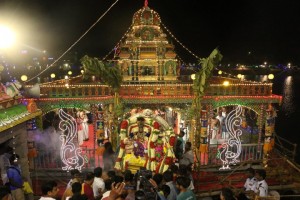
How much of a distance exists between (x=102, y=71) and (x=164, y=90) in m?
3.28

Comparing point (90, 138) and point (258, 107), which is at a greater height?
point (258, 107)

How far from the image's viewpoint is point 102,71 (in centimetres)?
1201

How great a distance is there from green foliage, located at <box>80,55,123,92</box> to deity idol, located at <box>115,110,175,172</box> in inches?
124

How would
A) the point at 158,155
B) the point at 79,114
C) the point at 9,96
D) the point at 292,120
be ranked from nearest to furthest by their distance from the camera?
1. the point at 9,96
2. the point at 158,155
3. the point at 79,114
4. the point at 292,120

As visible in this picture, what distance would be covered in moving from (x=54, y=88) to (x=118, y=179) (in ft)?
27.4

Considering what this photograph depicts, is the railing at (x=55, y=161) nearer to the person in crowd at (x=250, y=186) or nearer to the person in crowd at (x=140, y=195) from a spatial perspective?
the person in crowd at (x=250, y=186)

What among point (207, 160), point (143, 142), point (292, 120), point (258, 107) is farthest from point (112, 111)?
point (292, 120)

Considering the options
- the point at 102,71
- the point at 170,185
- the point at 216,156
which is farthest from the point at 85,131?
the point at 170,185

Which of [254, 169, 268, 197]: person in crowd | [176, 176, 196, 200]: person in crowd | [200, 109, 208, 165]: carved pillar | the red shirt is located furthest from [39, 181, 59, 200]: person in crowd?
[200, 109, 208, 165]: carved pillar

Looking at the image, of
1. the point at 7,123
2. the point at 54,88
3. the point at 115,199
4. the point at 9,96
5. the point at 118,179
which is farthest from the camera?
the point at 54,88

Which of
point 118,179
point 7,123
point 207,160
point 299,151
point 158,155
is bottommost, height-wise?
point 299,151

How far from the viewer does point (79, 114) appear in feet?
54.5

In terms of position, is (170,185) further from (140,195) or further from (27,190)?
(27,190)

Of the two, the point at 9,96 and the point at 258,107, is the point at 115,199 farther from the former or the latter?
the point at 258,107
